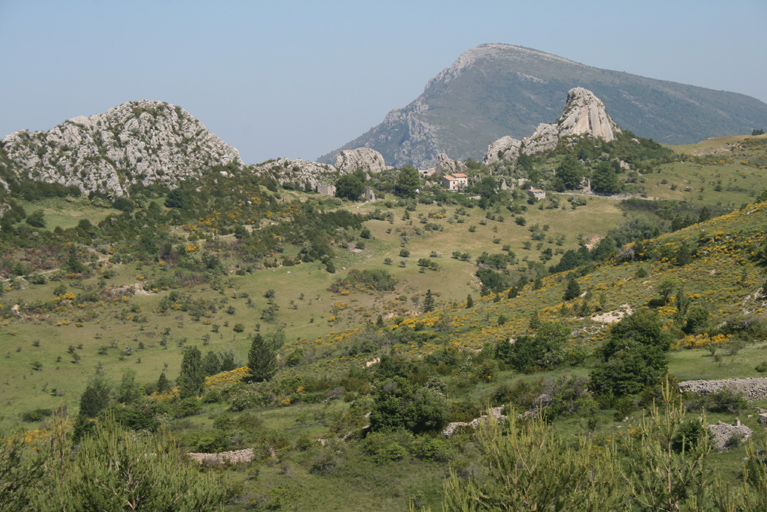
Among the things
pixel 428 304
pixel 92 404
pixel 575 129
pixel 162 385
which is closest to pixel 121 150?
pixel 428 304

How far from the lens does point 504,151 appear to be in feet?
507

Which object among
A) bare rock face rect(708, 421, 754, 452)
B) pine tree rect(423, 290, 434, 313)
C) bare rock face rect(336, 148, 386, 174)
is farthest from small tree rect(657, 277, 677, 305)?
bare rock face rect(336, 148, 386, 174)

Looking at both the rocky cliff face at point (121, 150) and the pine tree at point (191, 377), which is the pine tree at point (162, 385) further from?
the rocky cliff face at point (121, 150)

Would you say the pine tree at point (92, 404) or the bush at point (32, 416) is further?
the bush at point (32, 416)

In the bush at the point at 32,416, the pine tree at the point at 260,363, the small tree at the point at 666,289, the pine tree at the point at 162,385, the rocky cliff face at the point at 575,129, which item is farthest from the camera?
the rocky cliff face at the point at 575,129

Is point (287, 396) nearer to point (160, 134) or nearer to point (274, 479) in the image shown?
point (274, 479)

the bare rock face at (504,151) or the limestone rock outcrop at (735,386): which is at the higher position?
the bare rock face at (504,151)

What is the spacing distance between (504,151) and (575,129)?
58.3ft

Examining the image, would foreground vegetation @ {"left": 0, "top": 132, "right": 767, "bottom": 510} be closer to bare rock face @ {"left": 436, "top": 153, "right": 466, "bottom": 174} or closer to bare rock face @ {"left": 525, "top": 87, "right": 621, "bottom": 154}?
bare rock face @ {"left": 525, "top": 87, "right": 621, "bottom": 154}

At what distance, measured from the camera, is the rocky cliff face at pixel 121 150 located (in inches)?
4008

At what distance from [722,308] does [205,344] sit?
159 ft

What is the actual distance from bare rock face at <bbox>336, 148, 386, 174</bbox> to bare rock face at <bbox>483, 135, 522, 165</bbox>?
28.3 metres

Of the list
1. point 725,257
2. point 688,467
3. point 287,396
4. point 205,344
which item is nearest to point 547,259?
point 725,257

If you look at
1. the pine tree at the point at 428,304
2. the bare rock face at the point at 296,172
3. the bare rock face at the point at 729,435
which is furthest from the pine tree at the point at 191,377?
the bare rock face at the point at 296,172
